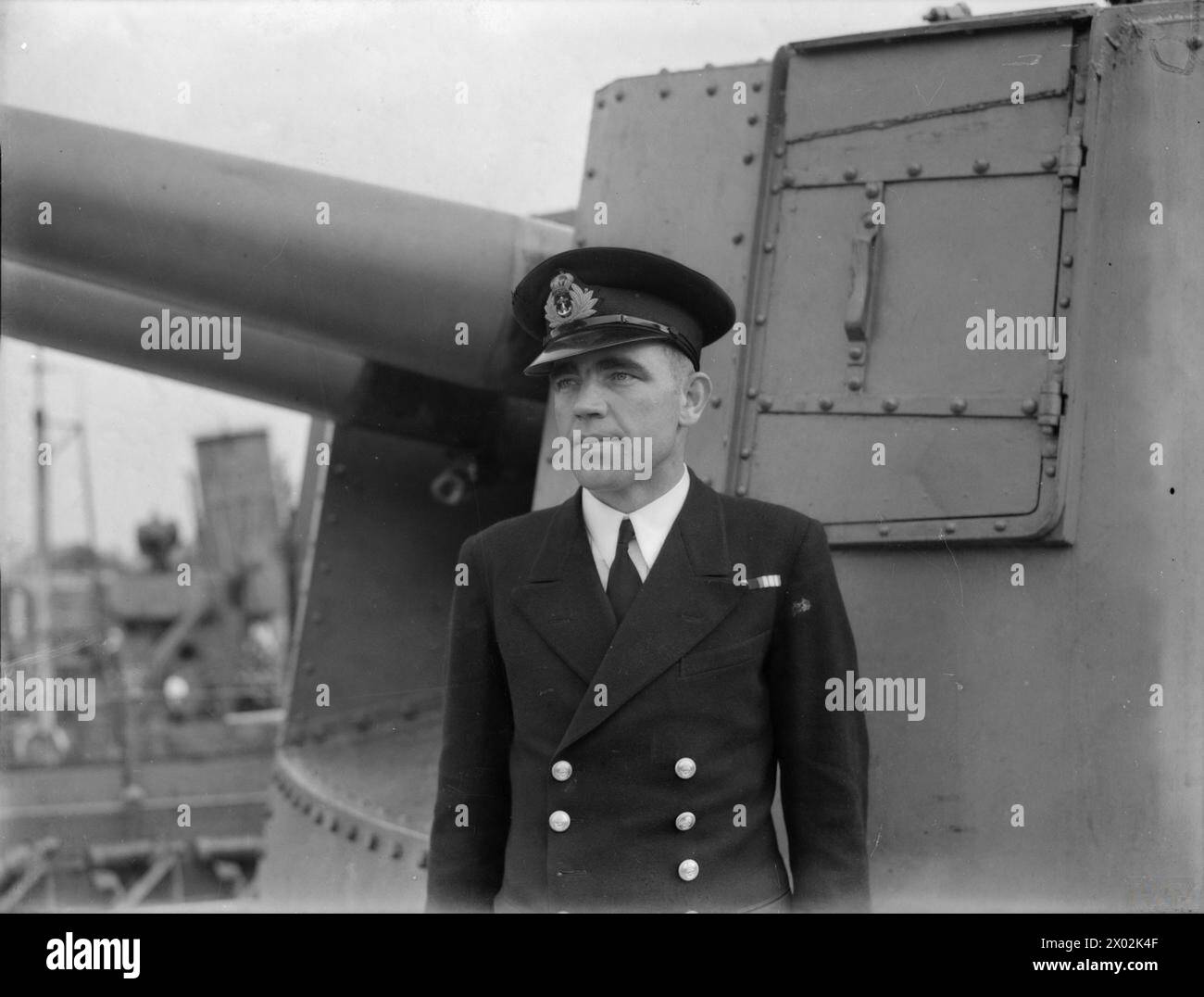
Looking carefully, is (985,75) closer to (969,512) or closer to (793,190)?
(793,190)

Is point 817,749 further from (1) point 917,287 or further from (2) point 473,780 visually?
(1) point 917,287

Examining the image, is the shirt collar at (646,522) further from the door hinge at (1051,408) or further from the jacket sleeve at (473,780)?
the door hinge at (1051,408)

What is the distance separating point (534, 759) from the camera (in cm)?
242

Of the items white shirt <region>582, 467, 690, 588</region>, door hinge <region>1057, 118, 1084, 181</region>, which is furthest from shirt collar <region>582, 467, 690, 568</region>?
door hinge <region>1057, 118, 1084, 181</region>

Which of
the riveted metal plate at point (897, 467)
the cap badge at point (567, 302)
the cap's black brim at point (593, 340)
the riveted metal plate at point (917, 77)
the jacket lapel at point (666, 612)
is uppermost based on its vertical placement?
the riveted metal plate at point (917, 77)

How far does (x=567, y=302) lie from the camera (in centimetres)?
247

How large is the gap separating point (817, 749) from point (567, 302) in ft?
2.77

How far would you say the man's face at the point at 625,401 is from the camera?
7.70 ft

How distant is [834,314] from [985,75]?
22.5 inches

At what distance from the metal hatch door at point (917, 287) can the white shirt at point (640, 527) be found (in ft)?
2.22

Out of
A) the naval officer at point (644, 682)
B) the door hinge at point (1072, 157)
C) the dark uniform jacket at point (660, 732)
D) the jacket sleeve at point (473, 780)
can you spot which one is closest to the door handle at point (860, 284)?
the door hinge at point (1072, 157)

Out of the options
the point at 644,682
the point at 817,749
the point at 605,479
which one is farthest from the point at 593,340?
the point at 817,749

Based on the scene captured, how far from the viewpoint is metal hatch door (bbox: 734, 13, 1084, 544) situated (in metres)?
2.87
